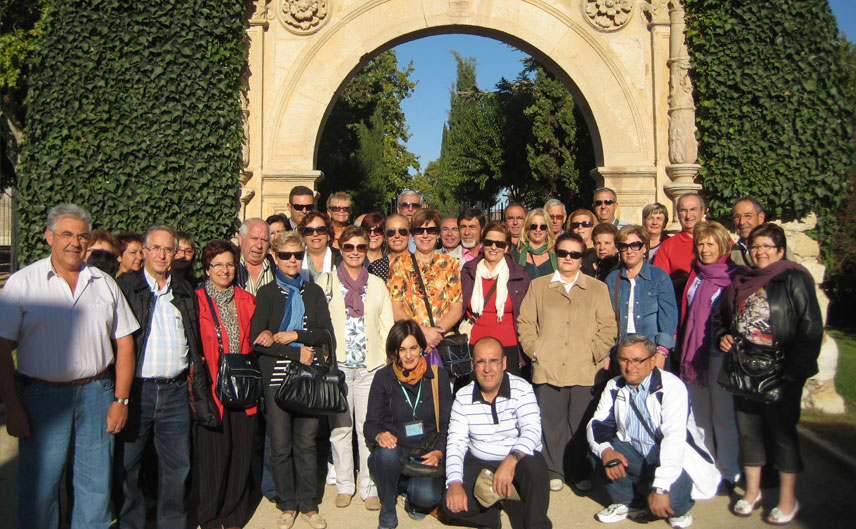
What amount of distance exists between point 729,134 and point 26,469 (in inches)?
272

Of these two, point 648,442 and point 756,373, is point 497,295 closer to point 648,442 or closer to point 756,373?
point 648,442

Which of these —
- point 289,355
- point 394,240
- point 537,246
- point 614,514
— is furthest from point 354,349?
point 614,514

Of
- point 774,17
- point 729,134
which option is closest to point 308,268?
point 729,134

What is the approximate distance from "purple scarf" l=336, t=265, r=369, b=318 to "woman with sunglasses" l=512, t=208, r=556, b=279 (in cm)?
145

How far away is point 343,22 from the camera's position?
7.75 metres

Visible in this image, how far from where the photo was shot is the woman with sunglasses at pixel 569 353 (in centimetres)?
482

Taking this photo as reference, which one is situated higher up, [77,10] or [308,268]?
[77,10]

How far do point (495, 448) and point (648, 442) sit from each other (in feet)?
3.18

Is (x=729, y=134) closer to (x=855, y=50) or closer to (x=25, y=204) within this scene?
(x=25, y=204)

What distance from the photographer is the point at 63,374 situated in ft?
11.6

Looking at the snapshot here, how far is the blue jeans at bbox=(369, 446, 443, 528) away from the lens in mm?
4262

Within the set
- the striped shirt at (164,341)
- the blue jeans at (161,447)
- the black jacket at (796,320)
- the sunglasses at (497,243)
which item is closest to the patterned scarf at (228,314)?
the striped shirt at (164,341)

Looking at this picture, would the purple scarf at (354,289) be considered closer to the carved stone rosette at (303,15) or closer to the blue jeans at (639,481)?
the blue jeans at (639,481)

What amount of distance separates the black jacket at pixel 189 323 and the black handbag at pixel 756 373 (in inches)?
128
